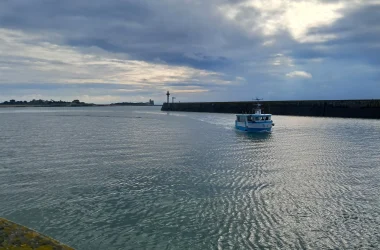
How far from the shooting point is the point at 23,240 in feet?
15.3

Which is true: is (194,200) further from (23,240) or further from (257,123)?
(257,123)

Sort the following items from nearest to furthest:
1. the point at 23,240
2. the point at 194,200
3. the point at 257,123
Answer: the point at 23,240 < the point at 194,200 < the point at 257,123

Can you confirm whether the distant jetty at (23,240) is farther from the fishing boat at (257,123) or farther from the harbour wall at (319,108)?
the harbour wall at (319,108)

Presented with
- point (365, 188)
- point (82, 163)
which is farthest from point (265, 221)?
point (82, 163)

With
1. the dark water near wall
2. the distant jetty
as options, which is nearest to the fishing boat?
the dark water near wall

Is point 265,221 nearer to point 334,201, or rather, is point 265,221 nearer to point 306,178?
point 334,201

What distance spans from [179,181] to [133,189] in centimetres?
322

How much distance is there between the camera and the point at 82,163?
24328mm

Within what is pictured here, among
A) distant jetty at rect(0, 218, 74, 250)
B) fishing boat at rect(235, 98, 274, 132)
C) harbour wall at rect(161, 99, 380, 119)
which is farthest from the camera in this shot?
harbour wall at rect(161, 99, 380, 119)

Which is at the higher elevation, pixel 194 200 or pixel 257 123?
pixel 257 123

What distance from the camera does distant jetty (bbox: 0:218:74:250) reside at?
4520 mm

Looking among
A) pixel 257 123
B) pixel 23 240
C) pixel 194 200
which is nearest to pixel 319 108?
pixel 257 123

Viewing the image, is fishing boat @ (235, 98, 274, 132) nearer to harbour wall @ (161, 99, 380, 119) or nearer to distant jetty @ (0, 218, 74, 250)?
harbour wall @ (161, 99, 380, 119)

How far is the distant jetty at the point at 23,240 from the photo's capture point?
4520 mm
